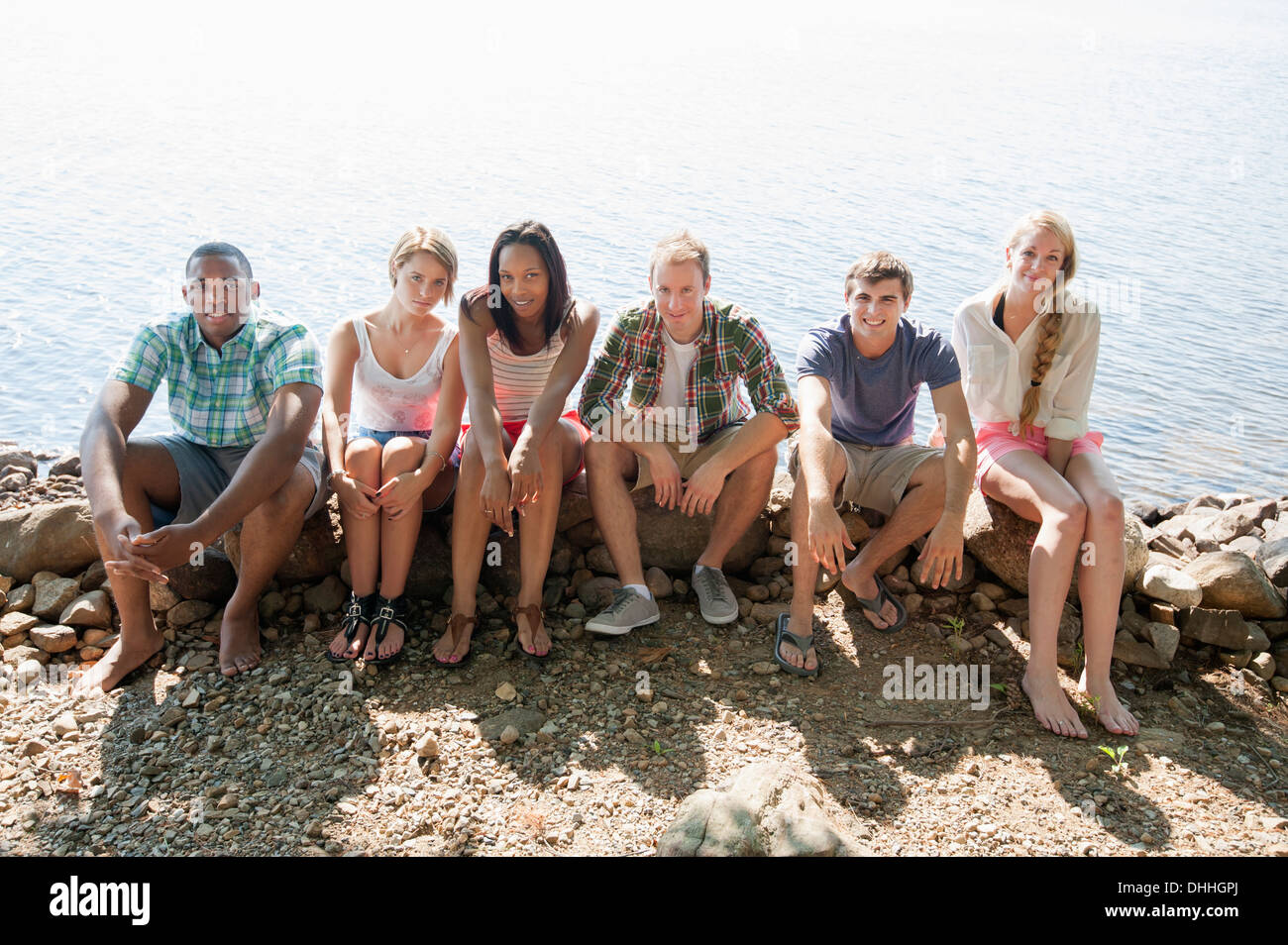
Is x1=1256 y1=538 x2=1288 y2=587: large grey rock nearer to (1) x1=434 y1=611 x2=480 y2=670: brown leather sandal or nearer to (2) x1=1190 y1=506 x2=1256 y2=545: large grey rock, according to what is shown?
(2) x1=1190 y1=506 x2=1256 y2=545: large grey rock

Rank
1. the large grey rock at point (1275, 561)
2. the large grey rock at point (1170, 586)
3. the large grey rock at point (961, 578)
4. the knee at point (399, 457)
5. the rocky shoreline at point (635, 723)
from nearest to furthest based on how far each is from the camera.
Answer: the rocky shoreline at point (635, 723)
the knee at point (399, 457)
the large grey rock at point (1170, 586)
the large grey rock at point (961, 578)
the large grey rock at point (1275, 561)

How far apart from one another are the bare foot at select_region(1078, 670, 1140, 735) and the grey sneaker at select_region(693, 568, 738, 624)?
52.8 inches

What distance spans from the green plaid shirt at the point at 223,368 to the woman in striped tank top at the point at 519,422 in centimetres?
62

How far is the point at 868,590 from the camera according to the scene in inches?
166

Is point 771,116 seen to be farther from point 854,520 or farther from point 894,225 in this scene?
point 854,520

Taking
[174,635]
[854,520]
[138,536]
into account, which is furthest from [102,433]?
[854,520]

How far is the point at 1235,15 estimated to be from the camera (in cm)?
3284

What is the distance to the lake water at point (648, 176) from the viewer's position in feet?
28.4

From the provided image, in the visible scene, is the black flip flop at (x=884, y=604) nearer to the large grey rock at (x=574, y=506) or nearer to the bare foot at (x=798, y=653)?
the bare foot at (x=798, y=653)

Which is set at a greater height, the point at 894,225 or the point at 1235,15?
the point at 1235,15

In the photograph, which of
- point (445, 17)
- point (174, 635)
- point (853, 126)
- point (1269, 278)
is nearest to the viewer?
point (174, 635)

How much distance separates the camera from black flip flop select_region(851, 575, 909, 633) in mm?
4203

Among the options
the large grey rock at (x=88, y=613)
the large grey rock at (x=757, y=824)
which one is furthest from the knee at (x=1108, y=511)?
the large grey rock at (x=88, y=613)
